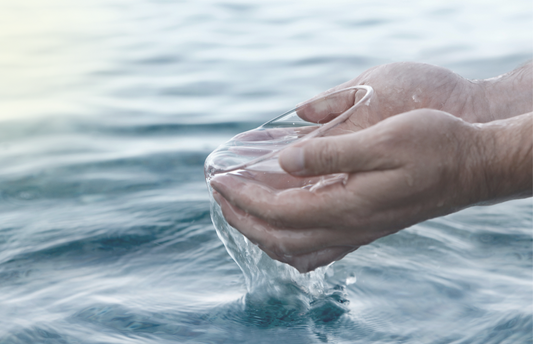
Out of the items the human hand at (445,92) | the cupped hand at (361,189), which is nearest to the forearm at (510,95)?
the human hand at (445,92)

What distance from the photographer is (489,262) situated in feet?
9.01

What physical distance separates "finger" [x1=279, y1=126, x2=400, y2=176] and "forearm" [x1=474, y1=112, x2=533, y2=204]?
381 mm

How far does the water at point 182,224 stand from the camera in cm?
228

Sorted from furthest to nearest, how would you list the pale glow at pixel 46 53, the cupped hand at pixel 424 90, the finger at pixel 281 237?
the pale glow at pixel 46 53
the cupped hand at pixel 424 90
the finger at pixel 281 237

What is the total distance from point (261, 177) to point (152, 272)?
1072 millimetres

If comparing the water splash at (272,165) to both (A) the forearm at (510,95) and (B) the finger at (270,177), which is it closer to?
(B) the finger at (270,177)

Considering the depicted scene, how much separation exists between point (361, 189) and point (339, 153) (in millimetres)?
145

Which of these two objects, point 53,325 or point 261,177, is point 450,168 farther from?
point 53,325

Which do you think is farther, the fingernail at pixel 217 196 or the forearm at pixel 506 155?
the fingernail at pixel 217 196

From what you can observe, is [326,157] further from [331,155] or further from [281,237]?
[281,237]

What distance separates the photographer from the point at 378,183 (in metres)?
1.66

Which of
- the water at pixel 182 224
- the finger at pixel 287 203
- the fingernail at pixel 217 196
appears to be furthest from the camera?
the water at pixel 182 224

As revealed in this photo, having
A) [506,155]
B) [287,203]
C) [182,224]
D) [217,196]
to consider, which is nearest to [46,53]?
[182,224]

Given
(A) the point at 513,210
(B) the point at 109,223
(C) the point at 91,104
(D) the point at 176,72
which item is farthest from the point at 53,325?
(D) the point at 176,72
